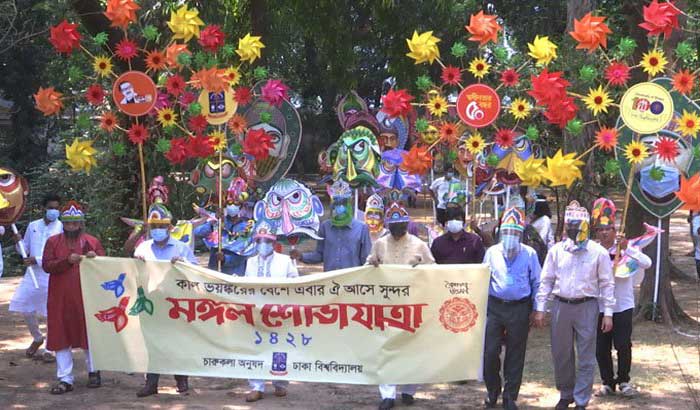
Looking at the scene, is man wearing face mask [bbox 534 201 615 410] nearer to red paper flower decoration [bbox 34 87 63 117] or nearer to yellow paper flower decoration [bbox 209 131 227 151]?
yellow paper flower decoration [bbox 209 131 227 151]

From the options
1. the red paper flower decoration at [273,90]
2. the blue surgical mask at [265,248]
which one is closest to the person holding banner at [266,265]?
the blue surgical mask at [265,248]

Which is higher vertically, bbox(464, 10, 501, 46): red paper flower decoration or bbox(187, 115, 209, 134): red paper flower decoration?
bbox(464, 10, 501, 46): red paper flower decoration

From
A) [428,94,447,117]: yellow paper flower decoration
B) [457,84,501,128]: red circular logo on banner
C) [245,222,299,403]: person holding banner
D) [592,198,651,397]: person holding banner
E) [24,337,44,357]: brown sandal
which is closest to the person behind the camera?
[592,198,651,397]: person holding banner

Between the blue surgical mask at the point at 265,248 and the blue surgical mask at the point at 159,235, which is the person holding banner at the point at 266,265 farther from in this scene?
the blue surgical mask at the point at 159,235

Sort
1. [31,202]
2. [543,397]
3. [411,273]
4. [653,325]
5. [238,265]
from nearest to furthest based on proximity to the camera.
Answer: [411,273] → [543,397] → [238,265] → [653,325] → [31,202]

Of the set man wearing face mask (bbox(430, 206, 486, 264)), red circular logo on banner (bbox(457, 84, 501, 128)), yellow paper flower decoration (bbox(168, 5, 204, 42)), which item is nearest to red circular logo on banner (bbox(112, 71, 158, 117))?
yellow paper flower decoration (bbox(168, 5, 204, 42))

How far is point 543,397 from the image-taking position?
8570 millimetres

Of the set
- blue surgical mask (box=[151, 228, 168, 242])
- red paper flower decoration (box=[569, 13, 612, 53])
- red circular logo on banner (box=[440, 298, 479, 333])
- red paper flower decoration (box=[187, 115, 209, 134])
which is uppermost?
red paper flower decoration (box=[569, 13, 612, 53])

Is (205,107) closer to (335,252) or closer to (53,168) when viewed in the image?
(335,252)

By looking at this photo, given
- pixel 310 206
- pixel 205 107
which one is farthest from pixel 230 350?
pixel 310 206

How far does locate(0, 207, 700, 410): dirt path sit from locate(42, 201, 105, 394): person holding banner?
0.31 meters

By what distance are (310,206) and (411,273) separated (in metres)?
9.28

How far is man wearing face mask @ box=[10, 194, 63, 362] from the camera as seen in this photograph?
9984 mm

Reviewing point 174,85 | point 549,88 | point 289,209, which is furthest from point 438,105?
point 289,209
